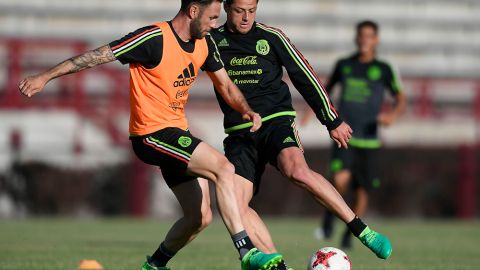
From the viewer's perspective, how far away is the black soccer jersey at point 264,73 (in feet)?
27.8

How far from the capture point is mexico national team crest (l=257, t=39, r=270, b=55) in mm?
8469

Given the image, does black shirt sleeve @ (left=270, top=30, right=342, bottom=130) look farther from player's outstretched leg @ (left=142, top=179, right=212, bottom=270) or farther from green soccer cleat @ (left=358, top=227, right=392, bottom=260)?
player's outstretched leg @ (left=142, top=179, right=212, bottom=270)

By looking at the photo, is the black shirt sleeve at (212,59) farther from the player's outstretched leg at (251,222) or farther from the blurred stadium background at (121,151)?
the blurred stadium background at (121,151)

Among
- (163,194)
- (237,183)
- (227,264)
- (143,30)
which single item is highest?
(143,30)

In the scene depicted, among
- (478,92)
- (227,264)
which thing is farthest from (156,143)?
(478,92)

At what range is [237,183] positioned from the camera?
8.23 metres

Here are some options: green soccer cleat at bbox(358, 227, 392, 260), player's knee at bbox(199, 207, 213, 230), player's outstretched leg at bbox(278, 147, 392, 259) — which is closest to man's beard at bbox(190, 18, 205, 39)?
player's outstretched leg at bbox(278, 147, 392, 259)

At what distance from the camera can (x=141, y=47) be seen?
7445 millimetres

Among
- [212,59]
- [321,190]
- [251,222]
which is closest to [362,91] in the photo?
[321,190]

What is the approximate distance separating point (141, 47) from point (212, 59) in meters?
0.66

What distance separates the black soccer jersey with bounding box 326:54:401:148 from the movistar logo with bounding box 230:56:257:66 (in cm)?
438

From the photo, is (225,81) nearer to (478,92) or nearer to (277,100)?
(277,100)

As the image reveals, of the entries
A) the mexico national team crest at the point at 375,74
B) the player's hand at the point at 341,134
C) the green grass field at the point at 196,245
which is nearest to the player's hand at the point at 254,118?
the player's hand at the point at 341,134

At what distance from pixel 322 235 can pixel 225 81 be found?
18.9 ft
